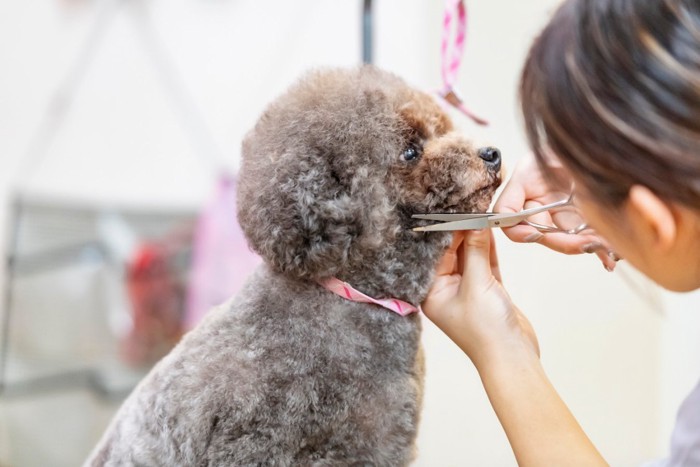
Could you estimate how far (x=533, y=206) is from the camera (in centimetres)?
74

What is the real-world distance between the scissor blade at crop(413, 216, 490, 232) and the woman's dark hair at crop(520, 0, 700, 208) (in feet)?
0.40

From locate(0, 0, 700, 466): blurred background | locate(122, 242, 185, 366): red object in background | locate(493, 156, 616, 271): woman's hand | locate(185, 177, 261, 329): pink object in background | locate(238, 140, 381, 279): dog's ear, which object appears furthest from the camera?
locate(122, 242, 185, 366): red object in background

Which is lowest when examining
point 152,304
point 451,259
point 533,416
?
point 152,304

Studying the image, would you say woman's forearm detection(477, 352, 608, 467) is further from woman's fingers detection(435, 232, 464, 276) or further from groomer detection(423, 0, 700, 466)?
woman's fingers detection(435, 232, 464, 276)

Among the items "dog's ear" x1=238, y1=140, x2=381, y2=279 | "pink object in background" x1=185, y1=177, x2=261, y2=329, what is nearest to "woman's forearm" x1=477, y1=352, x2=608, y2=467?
"dog's ear" x1=238, y1=140, x2=381, y2=279

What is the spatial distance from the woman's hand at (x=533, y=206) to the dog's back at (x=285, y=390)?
6.1 inches

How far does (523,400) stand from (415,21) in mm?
792

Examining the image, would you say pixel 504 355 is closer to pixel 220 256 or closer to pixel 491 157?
pixel 491 157

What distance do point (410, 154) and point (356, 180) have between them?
0.07 m

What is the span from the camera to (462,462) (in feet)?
→ 3.54

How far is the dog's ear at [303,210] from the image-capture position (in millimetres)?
607

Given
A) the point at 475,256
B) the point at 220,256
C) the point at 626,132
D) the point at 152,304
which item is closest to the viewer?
the point at 626,132

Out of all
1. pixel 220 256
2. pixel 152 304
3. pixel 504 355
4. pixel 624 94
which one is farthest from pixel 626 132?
pixel 152 304

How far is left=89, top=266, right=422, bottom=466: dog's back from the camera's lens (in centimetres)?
61
